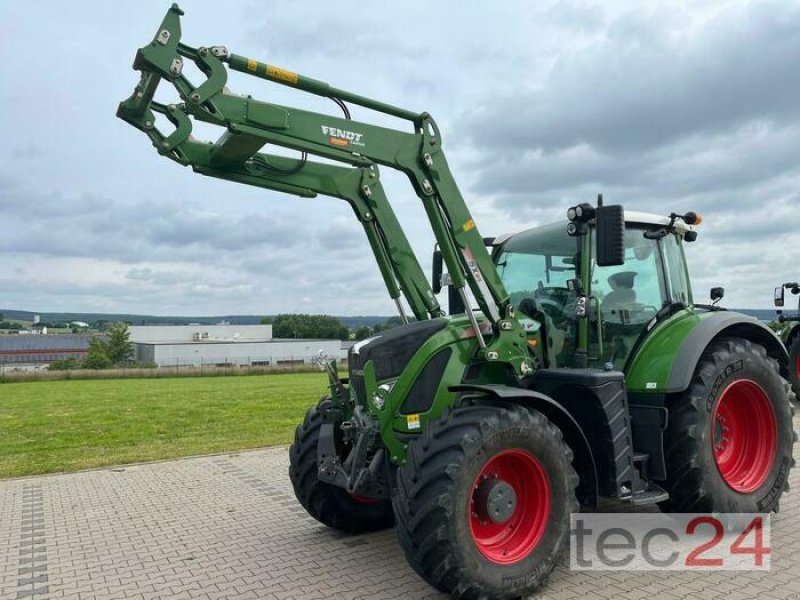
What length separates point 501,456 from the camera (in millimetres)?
4172

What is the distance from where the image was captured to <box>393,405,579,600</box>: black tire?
12.2ft

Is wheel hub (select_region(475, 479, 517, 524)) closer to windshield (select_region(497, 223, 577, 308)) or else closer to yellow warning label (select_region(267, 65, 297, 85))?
windshield (select_region(497, 223, 577, 308))

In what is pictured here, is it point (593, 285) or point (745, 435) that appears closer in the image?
point (593, 285)

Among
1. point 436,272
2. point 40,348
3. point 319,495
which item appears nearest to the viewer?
point 319,495

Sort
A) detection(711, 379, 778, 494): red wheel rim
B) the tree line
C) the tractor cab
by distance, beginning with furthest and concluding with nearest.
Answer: the tree line, detection(711, 379, 778, 494): red wheel rim, the tractor cab

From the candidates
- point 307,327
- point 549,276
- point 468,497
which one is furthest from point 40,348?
point 468,497

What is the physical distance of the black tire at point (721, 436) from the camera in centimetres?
509

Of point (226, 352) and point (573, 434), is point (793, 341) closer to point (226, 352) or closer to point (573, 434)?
point (573, 434)

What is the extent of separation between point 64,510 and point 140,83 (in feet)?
15.0

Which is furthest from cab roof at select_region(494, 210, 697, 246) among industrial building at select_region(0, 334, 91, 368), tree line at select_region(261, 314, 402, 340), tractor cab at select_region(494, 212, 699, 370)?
industrial building at select_region(0, 334, 91, 368)

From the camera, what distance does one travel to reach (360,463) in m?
4.58

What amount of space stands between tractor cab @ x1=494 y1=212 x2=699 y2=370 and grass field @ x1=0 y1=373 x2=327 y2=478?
6.20 meters

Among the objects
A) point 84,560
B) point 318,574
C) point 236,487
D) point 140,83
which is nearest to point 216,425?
point 236,487

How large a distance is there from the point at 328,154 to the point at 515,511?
108 inches
